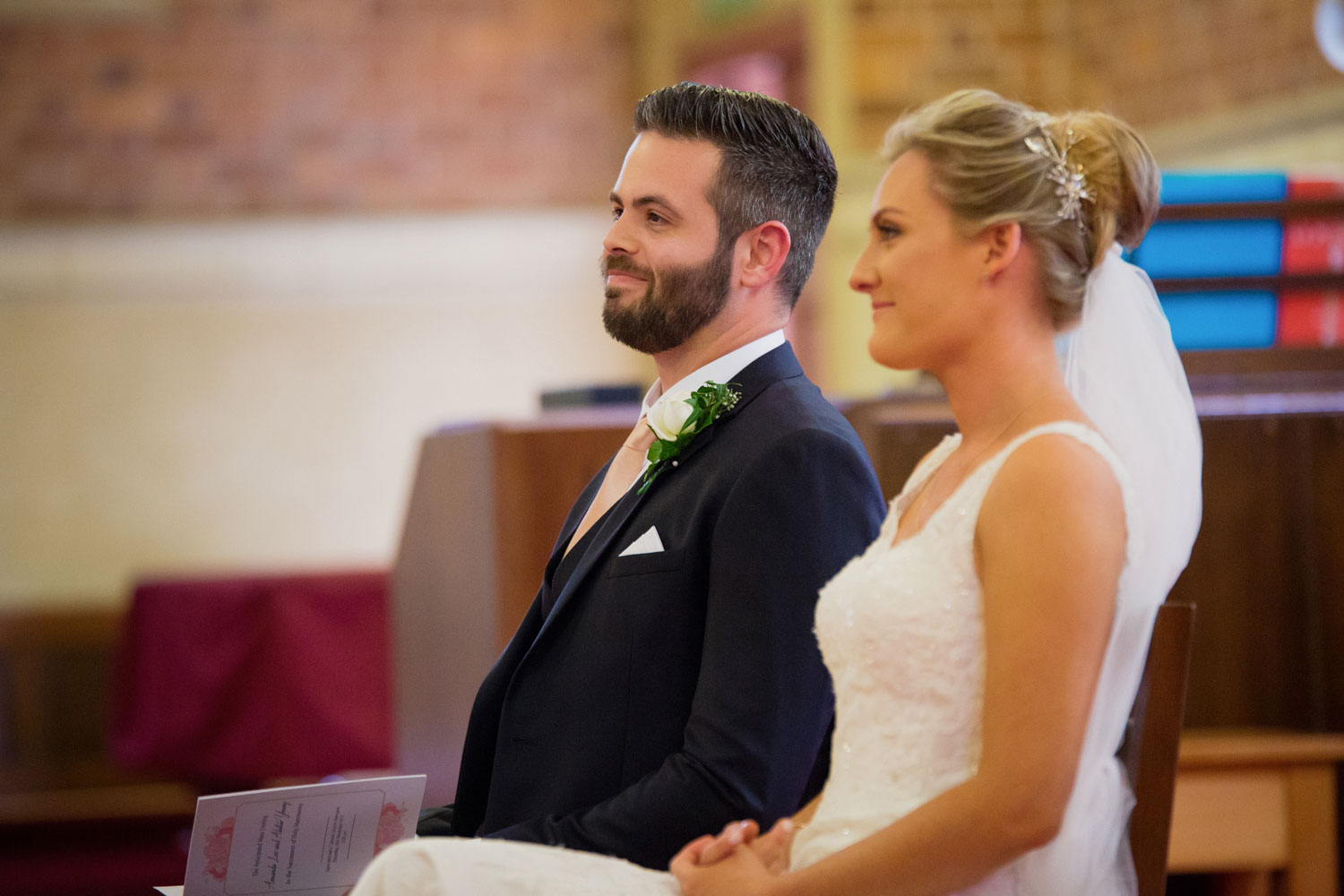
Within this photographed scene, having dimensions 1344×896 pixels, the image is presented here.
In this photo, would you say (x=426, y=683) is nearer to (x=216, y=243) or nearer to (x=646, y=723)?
(x=646, y=723)

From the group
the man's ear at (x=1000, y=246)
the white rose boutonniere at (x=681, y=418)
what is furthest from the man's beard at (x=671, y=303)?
the man's ear at (x=1000, y=246)

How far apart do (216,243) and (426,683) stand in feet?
9.82

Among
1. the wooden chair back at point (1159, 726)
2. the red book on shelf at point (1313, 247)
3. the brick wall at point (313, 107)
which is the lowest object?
the wooden chair back at point (1159, 726)

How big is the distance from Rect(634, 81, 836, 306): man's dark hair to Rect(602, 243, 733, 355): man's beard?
47mm

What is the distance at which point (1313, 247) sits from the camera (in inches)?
114

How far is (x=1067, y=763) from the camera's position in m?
1.31

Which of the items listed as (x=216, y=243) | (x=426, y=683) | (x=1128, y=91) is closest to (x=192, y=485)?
(x=216, y=243)

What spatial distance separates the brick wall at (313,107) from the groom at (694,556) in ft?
12.8

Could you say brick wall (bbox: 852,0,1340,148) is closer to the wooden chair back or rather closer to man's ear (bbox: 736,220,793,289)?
man's ear (bbox: 736,220,793,289)

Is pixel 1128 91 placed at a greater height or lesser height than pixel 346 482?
greater

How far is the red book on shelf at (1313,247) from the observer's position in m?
2.87

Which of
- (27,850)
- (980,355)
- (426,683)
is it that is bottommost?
(27,850)

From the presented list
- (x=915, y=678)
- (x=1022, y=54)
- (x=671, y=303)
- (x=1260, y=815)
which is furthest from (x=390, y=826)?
(x=1022, y=54)

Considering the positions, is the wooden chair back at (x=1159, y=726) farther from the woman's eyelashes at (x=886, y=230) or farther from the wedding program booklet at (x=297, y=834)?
the wedding program booklet at (x=297, y=834)
